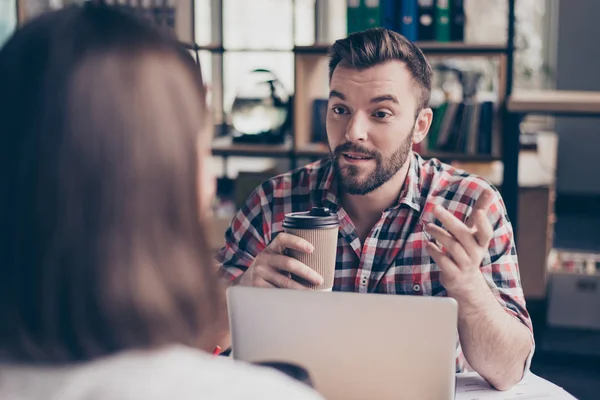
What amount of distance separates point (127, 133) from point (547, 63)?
21.5ft

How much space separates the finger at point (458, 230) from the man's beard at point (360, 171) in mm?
463

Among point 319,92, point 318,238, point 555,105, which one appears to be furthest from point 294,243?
point 319,92

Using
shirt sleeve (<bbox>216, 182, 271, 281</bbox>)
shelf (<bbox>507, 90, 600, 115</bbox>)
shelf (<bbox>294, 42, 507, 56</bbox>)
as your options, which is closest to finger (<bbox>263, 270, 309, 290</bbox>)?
shirt sleeve (<bbox>216, 182, 271, 281</bbox>)

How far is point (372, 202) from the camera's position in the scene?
64.0 inches

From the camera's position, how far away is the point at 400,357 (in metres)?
0.97

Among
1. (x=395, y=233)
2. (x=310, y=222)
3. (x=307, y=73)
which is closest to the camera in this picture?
(x=310, y=222)

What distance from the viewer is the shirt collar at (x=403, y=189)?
1.58 meters

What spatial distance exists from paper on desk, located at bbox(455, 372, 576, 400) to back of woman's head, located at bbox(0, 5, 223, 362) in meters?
0.82

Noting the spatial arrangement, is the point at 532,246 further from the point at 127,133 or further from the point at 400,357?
the point at 127,133

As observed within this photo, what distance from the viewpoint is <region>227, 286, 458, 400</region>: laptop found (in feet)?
3.12

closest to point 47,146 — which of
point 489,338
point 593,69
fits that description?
point 489,338

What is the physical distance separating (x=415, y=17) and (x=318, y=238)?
2.23 meters

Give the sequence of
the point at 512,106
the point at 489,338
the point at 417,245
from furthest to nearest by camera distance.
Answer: the point at 512,106 → the point at 417,245 → the point at 489,338

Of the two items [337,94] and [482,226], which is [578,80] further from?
[482,226]
